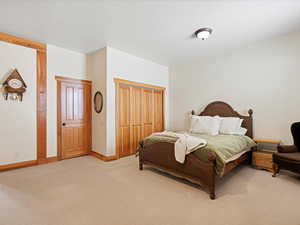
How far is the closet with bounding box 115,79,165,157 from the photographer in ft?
12.7

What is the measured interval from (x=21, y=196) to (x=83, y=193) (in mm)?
816

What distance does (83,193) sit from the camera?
7.09 ft

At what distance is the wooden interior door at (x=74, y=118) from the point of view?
3664 millimetres

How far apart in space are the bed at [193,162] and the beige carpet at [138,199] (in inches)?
7.0

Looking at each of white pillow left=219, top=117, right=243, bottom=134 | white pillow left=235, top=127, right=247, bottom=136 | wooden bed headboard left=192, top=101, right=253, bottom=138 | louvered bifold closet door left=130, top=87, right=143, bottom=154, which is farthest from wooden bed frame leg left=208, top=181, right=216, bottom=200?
louvered bifold closet door left=130, top=87, right=143, bottom=154

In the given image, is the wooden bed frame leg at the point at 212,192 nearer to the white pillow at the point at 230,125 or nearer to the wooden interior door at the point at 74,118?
the white pillow at the point at 230,125

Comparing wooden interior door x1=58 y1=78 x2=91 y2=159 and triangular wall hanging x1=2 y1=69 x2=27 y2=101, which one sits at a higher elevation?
triangular wall hanging x1=2 y1=69 x2=27 y2=101

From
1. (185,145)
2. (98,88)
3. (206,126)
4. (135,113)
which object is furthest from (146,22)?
(206,126)

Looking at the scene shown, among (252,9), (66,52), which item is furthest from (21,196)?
(252,9)

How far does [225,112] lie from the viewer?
12.7ft

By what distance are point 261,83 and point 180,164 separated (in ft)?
8.82

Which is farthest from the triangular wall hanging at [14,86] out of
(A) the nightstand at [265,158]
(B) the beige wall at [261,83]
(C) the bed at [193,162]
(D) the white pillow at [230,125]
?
(A) the nightstand at [265,158]

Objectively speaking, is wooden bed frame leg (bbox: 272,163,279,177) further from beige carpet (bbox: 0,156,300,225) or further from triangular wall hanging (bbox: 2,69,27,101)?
triangular wall hanging (bbox: 2,69,27,101)

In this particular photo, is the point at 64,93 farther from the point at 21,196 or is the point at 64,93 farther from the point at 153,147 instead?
the point at 153,147
